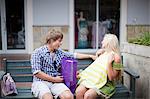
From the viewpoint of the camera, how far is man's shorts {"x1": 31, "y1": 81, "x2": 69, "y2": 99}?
407cm

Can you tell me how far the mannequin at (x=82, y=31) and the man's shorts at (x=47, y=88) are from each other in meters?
8.12

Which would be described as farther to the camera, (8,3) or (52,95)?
(8,3)

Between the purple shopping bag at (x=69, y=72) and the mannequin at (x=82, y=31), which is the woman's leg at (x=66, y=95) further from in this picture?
the mannequin at (x=82, y=31)

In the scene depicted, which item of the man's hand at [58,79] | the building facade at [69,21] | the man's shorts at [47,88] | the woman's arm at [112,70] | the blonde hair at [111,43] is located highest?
the building facade at [69,21]

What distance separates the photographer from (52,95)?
4105 millimetres

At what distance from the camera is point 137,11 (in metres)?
12.2

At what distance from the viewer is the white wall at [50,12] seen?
11.6m

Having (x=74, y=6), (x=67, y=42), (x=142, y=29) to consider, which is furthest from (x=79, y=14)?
(x=142, y=29)

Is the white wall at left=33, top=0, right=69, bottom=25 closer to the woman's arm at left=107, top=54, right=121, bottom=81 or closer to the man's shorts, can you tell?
the man's shorts

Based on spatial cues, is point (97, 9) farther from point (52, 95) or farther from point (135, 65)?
point (52, 95)

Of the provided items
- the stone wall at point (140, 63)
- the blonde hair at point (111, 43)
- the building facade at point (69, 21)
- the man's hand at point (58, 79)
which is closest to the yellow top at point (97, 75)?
the blonde hair at point (111, 43)

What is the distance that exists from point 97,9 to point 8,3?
353cm

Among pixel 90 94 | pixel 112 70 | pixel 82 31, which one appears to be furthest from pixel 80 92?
pixel 82 31

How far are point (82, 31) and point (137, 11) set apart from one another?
231 cm
